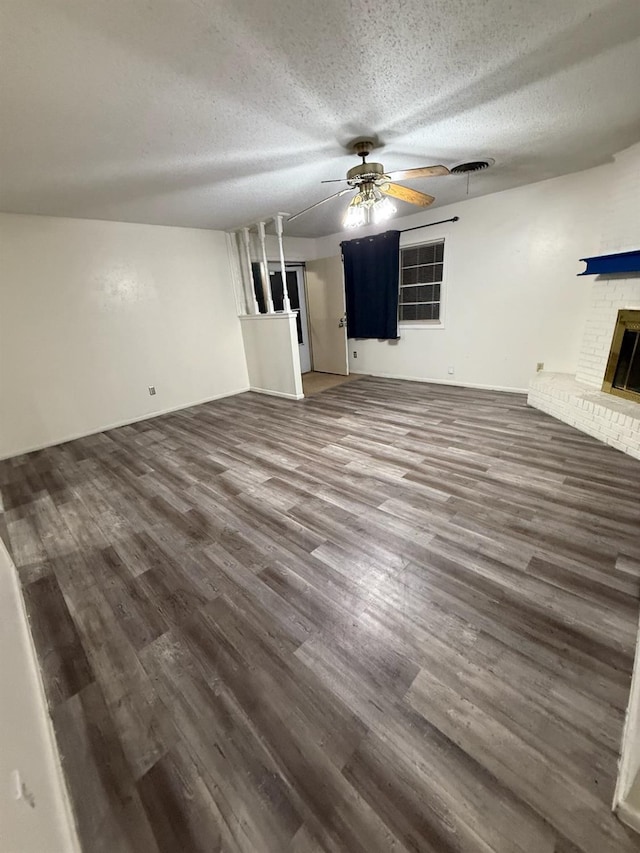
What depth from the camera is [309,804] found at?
3.10 ft

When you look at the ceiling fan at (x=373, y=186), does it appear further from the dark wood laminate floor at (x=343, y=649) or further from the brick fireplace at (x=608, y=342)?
the dark wood laminate floor at (x=343, y=649)

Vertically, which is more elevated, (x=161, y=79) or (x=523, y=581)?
(x=161, y=79)

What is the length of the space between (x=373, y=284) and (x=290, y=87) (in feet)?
12.6

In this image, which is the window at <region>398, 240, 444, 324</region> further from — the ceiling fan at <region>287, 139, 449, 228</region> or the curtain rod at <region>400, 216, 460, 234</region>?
the ceiling fan at <region>287, 139, 449, 228</region>

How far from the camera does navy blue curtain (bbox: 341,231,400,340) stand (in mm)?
5164

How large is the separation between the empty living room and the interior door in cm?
146

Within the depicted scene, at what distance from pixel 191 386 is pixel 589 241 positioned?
17.1 feet

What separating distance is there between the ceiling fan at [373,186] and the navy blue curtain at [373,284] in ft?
7.65

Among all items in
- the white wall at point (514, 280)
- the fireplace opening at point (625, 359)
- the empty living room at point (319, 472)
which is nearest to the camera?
the empty living room at point (319, 472)

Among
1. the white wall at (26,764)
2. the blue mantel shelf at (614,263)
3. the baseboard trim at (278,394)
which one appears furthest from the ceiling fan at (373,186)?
the white wall at (26,764)

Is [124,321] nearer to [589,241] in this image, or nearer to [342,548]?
[342,548]

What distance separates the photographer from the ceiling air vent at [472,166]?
9.82ft

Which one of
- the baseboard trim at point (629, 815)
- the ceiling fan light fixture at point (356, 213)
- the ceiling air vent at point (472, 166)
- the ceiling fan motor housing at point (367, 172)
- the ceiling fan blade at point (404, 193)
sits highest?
the ceiling air vent at point (472, 166)

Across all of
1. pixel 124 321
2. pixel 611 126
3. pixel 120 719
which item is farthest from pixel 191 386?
pixel 611 126
